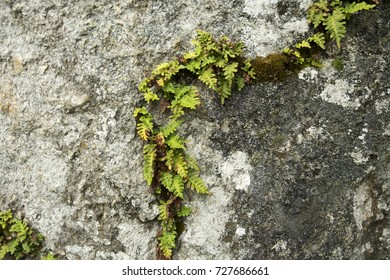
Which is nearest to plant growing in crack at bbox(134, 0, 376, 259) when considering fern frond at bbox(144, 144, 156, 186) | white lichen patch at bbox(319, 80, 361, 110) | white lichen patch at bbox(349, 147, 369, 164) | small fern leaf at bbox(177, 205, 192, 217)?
fern frond at bbox(144, 144, 156, 186)

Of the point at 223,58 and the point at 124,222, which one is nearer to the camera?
the point at 223,58

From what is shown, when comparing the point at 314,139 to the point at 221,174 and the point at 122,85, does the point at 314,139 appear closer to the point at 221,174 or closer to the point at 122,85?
the point at 221,174

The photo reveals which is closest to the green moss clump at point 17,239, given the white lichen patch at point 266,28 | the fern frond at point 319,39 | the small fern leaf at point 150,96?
the small fern leaf at point 150,96

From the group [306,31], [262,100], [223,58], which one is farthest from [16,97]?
[306,31]

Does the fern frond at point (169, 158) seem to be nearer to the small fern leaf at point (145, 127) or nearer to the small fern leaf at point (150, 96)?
the small fern leaf at point (145, 127)

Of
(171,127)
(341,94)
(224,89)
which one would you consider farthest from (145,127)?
(341,94)

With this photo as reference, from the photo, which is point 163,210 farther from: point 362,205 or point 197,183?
Result: point 362,205

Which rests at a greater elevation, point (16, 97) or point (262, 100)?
point (16, 97)
